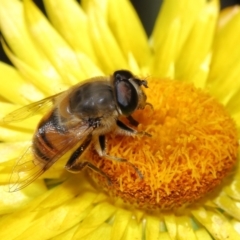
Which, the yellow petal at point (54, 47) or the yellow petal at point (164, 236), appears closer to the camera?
the yellow petal at point (164, 236)

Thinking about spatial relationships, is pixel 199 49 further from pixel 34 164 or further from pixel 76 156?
pixel 34 164

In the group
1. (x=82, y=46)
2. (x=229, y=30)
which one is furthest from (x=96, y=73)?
(x=229, y=30)

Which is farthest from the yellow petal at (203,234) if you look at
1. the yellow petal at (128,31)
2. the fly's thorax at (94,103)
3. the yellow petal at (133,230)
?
the yellow petal at (128,31)

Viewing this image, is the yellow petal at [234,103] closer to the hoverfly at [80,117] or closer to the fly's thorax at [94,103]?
the hoverfly at [80,117]

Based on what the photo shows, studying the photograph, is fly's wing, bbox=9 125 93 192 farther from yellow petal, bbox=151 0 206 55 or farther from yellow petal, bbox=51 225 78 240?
yellow petal, bbox=151 0 206 55

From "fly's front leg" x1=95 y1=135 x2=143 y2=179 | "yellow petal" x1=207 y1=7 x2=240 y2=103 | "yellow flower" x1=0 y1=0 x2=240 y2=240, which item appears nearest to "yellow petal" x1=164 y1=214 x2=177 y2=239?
"yellow flower" x1=0 y1=0 x2=240 y2=240

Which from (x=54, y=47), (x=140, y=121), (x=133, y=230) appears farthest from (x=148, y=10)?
(x=133, y=230)

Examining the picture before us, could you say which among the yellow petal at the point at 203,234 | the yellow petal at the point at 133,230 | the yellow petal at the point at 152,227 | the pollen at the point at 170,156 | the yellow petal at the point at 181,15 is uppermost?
the yellow petal at the point at 181,15
